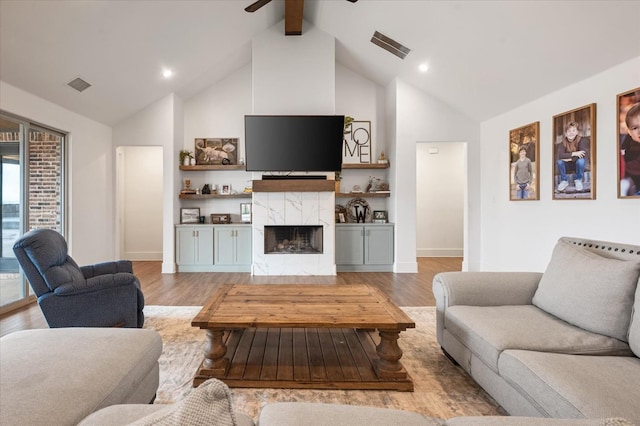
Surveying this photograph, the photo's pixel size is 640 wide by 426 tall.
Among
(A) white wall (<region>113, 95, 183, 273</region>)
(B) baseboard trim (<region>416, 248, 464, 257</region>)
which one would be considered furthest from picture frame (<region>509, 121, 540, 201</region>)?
(A) white wall (<region>113, 95, 183, 273</region>)

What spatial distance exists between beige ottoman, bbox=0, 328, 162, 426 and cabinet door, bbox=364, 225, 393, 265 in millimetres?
4526

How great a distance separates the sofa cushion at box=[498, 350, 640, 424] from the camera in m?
1.26

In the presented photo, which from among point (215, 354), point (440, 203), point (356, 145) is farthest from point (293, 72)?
point (215, 354)

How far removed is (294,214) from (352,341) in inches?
124

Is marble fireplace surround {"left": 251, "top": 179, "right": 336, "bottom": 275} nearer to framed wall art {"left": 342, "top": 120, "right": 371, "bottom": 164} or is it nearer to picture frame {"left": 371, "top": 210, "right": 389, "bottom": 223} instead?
picture frame {"left": 371, "top": 210, "right": 389, "bottom": 223}

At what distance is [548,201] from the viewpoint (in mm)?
4281

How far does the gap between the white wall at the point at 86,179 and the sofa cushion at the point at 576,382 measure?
530cm

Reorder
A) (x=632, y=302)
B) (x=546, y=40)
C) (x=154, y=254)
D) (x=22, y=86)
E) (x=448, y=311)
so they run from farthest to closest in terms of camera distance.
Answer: (x=154, y=254), (x=22, y=86), (x=546, y=40), (x=448, y=311), (x=632, y=302)

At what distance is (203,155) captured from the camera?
6457 mm

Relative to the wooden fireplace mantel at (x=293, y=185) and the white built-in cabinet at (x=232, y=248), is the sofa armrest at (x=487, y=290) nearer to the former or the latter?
the wooden fireplace mantel at (x=293, y=185)

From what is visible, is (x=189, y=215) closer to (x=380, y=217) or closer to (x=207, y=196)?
(x=207, y=196)

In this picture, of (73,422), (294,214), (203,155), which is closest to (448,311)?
(73,422)

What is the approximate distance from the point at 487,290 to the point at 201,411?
2.33 meters

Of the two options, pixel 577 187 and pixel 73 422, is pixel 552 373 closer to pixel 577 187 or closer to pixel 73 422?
pixel 73 422
